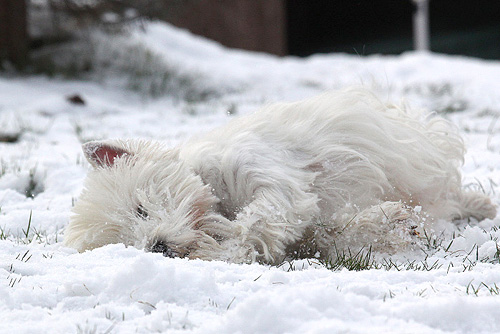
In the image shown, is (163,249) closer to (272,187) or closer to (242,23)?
(272,187)

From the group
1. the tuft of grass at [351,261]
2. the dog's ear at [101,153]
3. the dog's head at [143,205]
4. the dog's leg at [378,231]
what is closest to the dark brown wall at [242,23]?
the dog's ear at [101,153]

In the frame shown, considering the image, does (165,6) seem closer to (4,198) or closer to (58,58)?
(58,58)

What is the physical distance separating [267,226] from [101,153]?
1.06m

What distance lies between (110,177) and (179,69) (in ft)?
29.2

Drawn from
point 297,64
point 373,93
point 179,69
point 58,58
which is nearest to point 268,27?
point 297,64

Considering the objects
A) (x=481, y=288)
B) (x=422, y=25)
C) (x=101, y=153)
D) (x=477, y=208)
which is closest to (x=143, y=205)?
(x=101, y=153)

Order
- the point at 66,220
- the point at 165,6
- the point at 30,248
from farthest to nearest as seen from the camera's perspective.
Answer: the point at 165,6 < the point at 66,220 < the point at 30,248

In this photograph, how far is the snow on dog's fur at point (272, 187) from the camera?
131 inches

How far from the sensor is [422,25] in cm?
Result: 1573

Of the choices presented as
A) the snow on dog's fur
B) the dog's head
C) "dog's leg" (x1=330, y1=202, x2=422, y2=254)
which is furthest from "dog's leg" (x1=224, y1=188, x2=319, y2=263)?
"dog's leg" (x1=330, y1=202, x2=422, y2=254)

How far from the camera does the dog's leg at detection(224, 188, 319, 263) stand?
3289 mm

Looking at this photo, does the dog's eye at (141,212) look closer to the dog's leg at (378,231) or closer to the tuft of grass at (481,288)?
the dog's leg at (378,231)

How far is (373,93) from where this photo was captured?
4.44 meters

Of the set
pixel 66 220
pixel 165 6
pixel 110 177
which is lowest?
pixel 66 220
